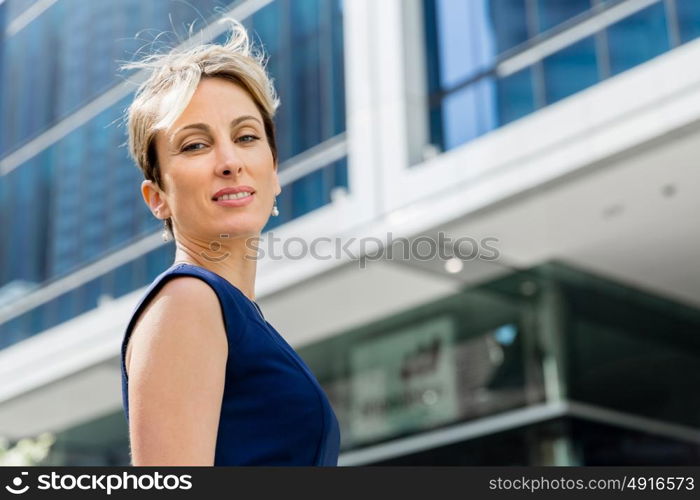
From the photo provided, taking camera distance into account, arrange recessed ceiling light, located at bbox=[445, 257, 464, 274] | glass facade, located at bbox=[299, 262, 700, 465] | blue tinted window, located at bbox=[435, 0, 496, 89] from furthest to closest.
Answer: recessed ceiling light, located at bbox=[445, 257, 464, 274], glass facade, located at bbox=[299, 262, 700, 465], blue tinted window, located at bbox=[435, 0, 496, 89]

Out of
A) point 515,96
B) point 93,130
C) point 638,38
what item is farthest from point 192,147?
point 93,130

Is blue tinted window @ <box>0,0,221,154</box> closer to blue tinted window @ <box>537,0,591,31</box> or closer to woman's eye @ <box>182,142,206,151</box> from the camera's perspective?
blue tinted window @ <box>537,0,591,31</box>

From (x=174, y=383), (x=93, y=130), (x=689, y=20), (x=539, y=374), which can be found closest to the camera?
(x=174, y=383)

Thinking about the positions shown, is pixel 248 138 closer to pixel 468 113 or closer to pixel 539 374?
pixel 468 113

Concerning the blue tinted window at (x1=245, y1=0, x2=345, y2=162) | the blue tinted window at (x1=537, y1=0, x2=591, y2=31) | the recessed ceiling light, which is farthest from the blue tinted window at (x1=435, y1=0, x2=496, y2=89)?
the recessed ceiling light

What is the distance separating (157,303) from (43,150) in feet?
55.0

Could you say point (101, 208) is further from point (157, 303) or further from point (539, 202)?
point (157, 303)

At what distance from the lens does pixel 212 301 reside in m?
1.46

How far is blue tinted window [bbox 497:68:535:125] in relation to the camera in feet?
34.9

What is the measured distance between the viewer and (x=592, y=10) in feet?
34.2

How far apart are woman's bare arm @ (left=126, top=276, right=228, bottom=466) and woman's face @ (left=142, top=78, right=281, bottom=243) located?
0.30 m

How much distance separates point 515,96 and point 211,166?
9366mm

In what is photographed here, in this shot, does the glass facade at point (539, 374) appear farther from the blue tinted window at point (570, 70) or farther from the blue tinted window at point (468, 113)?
the blue tinted window at point (570, 70)

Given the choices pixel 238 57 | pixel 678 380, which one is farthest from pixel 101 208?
pixel 238 57
